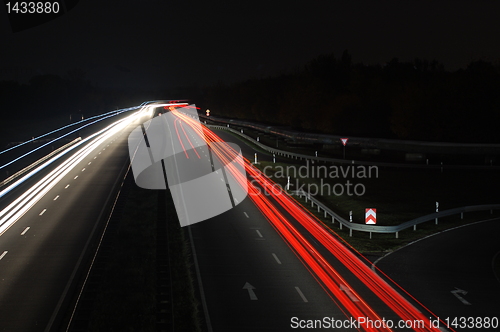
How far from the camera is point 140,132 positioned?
92500 millimetres

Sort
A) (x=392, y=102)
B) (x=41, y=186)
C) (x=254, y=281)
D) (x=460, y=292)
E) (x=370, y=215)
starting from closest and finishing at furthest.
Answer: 1. (x=460, y=292)
2. (x=254, y=281)
3. (x=370, y=215)
4. (x=41, y=186)
5. (x=392, y=102)

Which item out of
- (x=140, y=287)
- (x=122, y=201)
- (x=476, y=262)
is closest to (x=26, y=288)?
(x=140, y=287)

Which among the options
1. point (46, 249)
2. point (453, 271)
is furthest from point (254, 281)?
point (46, 249)

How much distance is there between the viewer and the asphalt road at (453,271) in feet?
55.3

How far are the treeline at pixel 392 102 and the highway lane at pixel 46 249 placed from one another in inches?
1625

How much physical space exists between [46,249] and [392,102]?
65760 millimetres

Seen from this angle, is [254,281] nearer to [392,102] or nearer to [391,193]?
[391,193]

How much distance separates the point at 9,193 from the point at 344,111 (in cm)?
6276

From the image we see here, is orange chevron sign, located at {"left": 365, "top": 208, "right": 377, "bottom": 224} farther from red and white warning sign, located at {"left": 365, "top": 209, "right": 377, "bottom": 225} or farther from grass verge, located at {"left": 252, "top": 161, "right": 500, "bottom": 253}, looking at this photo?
grass verge, located at {"left": 252, "top": 161, "right": 500, "bottom": 253}

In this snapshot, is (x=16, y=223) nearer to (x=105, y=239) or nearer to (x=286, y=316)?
(x=105, y=239)

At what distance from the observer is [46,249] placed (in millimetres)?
24188

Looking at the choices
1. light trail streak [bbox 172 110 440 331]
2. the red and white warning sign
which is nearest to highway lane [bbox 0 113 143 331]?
light trail streak [bbox 172 110 440 331]

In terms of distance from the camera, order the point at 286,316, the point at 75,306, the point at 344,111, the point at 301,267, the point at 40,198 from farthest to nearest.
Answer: the point at 344,111 < the point at 40,198 < the point at 301,267 < the point at 75,306 < the point at 286,316

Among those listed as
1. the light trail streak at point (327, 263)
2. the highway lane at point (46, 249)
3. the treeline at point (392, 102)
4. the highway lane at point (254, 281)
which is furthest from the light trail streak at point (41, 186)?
the treeline at point (392, 102)
